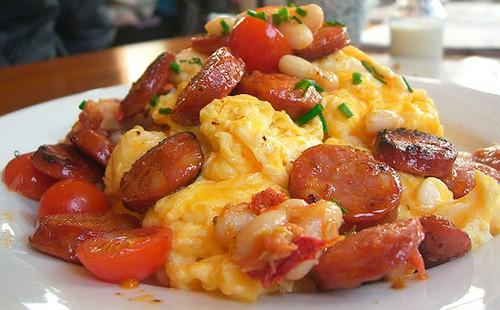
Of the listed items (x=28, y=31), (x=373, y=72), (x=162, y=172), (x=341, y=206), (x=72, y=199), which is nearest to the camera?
(x=341, y=206)

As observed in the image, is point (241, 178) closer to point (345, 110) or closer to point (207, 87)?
point (207, 87)

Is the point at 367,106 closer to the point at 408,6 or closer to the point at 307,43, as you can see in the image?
the point at 307,43

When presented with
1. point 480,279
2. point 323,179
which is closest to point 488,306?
point 480,279

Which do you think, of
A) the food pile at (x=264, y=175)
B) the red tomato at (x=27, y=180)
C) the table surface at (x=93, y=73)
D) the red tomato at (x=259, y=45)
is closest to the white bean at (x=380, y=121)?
the food pile at (x=264, y=175)

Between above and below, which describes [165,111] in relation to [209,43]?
below

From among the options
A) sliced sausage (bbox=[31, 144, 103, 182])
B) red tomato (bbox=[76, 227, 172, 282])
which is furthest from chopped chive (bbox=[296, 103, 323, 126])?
sliced sausage (bbox=[31, 144, 103, 182])

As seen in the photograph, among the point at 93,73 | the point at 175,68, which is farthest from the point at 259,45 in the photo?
the point at 93,73

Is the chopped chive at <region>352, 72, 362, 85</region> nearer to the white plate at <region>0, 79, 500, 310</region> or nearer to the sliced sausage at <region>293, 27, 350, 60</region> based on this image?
the sliced sausage at <region>293, 27, 350, 60</region>
